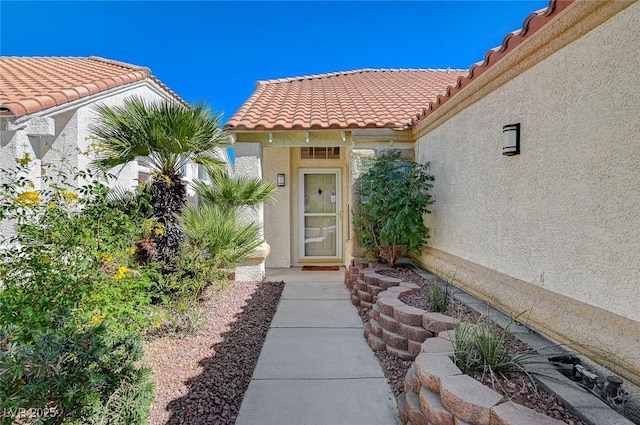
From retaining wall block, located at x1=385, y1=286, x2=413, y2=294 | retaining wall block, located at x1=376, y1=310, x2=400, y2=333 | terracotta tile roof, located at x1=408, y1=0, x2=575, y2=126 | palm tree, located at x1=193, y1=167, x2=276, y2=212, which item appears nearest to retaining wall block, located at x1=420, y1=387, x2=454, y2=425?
retaining wall block, located at x1=376, y1=310, x2=400, y2=333

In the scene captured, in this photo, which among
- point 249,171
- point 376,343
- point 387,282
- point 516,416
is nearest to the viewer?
point 516,416

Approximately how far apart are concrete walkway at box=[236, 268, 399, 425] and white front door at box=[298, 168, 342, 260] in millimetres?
4874

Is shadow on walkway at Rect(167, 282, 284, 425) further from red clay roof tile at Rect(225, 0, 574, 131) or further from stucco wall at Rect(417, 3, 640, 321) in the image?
red clay roof tile at Rect(225, 0, 574, 131)

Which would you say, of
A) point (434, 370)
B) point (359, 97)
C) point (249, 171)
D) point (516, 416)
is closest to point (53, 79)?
point (249, 171)

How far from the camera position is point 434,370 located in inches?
127

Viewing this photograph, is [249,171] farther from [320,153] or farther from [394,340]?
[394,340]

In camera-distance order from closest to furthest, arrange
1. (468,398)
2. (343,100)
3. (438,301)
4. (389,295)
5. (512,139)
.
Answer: (468,398)
(512,139)
(438,301)
(389,295)
(343,100)

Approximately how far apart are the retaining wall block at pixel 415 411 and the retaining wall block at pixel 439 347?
0.47 metres

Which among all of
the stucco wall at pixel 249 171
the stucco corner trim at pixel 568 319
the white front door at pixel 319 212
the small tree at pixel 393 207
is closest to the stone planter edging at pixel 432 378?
the stucco corner trim at pixel 568 319

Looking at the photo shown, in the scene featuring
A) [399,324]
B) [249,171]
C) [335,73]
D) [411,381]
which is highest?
[335,73]

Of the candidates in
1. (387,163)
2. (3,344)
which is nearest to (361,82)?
(387,163)

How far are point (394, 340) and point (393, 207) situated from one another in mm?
3673

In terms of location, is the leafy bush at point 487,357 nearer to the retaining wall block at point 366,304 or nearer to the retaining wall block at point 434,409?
the retaining wall block at point 434,409

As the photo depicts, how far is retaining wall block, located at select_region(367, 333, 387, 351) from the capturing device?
525cm
